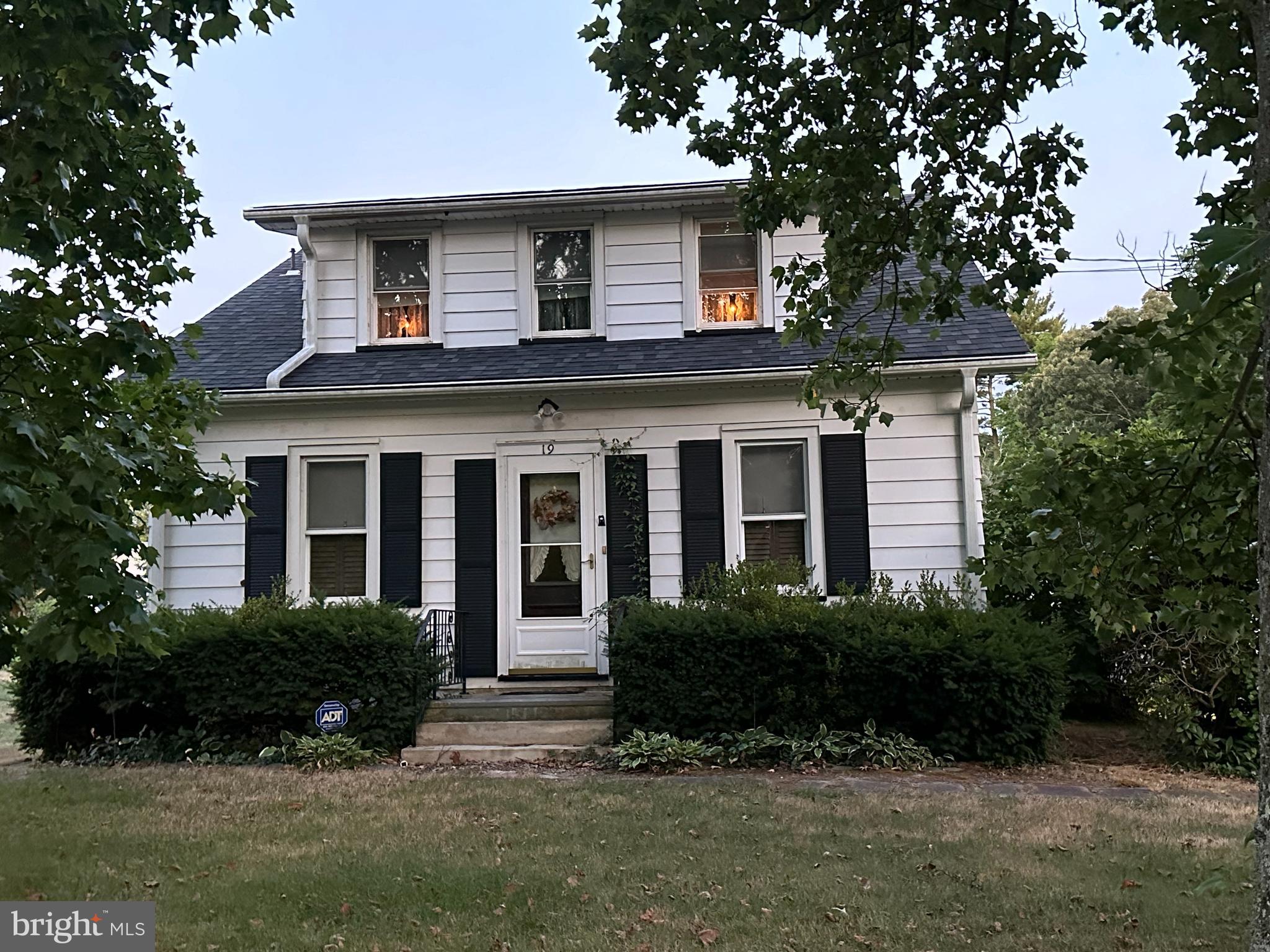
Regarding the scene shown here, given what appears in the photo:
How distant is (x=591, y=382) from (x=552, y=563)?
189 centimetres

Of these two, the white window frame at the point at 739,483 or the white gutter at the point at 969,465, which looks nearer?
the white gutter at the point at 969,465

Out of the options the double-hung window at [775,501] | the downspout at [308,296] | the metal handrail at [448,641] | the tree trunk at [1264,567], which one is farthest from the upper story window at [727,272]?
the tree trunk at [1264,567]

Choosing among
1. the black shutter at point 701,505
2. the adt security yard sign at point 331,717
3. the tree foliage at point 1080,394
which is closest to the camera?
the adt security yard sign at point 331,717

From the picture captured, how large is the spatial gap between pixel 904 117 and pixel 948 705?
17.0ft

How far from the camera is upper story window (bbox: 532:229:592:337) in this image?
35.4ft

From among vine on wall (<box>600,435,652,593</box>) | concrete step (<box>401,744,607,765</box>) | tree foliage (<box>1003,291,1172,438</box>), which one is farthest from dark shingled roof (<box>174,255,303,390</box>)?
tree foliage (<box>1003,291,1172,438</box>)

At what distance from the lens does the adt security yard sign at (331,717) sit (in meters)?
8.27

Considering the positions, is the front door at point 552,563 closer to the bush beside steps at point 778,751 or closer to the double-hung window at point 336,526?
the double-hung window at point 336,526

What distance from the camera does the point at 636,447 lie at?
9.97 m

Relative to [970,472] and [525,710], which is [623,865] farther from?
[970,472]

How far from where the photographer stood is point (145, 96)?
13.2ft

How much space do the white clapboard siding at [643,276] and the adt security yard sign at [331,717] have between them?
4.72 m

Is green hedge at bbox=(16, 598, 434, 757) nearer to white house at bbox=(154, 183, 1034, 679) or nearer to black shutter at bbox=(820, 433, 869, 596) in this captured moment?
white house at bbox=(154, 183, 1034, 679)

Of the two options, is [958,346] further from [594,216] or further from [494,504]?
[494,504]
